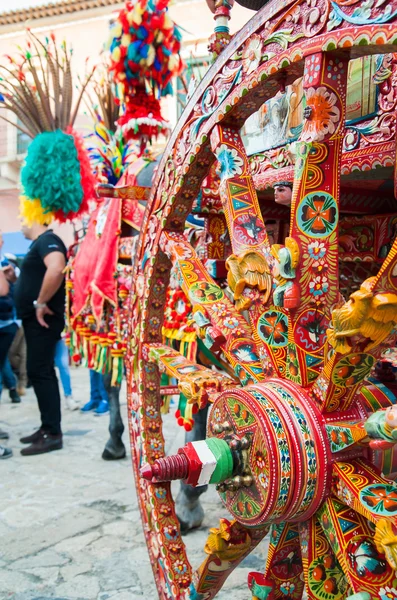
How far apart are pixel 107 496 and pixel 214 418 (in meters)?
1.88

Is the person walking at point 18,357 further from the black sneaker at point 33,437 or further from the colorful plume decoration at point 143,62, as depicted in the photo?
the colorful plume decoration at point 143,62

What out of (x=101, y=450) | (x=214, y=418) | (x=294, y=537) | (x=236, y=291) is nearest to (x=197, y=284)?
(x=236, y=291)

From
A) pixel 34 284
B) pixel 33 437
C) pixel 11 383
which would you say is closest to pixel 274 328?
pixel 34 284

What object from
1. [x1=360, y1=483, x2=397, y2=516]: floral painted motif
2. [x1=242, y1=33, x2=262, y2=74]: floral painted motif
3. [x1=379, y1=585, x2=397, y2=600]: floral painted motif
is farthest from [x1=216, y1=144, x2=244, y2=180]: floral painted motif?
[x1=379, y1=585, x2=397, y2=600]: floral painted motif

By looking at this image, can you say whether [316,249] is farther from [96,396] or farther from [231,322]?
[96,396]

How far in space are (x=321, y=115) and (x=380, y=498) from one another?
0.57 meters

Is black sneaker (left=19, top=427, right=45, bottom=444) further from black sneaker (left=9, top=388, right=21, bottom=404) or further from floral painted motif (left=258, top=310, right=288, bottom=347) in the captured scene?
floral painted motif (left=258, top=310, right=288, bottom=347)

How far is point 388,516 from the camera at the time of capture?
2.59 ft

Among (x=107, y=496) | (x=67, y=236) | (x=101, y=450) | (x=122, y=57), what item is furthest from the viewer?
(x=67, y=236)

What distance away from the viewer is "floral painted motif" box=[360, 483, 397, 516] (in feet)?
2.64

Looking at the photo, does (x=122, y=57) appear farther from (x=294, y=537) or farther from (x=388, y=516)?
(x=388, y=516)

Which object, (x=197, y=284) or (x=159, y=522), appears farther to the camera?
(x=159, y=522)

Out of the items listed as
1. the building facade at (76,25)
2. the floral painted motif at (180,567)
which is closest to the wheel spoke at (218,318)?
the floral painted motif at (180,567)

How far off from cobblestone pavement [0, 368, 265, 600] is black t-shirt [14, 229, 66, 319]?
88cm
